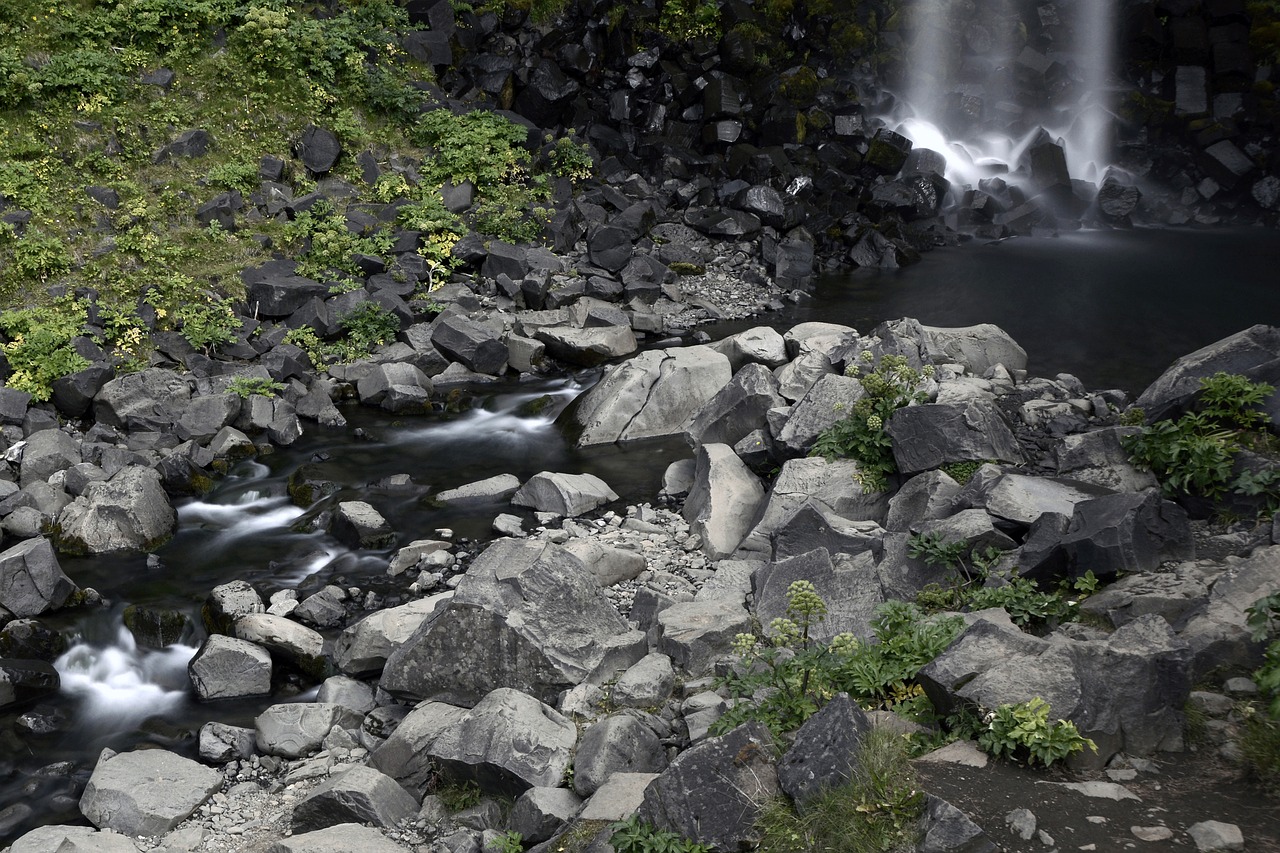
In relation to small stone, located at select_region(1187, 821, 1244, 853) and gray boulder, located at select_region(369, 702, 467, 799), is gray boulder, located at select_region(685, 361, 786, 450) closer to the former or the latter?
gray boulder, located at select_region(369, 702, 467, 799)

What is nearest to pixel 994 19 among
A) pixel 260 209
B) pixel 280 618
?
pixel 260 209

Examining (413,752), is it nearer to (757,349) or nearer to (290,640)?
(290,640)

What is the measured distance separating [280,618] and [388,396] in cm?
653

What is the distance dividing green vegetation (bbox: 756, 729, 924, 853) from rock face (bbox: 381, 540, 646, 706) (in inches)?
117

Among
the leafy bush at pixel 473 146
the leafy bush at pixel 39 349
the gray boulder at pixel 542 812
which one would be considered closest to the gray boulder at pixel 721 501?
the gray boulder at pixel 542 812

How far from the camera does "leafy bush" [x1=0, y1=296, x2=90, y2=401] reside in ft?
45.2

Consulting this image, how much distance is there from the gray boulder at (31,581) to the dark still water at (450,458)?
25 cm

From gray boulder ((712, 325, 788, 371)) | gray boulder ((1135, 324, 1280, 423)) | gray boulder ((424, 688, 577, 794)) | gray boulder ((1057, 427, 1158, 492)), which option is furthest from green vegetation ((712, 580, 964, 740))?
gray boulder ((712, 325, 788, 371))

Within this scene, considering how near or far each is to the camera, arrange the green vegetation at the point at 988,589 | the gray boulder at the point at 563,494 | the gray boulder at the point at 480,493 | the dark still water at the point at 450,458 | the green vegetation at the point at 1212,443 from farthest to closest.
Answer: the gray boulder at the point at 480,493, the gray boulder at the point at 563,494, the dark still water at the point at 450,458, the green vegetation at the point at 1212,443, the green vegetation at the point at 988,589

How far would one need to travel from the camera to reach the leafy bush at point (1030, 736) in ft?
15.6

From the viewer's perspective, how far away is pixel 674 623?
25.3 ft

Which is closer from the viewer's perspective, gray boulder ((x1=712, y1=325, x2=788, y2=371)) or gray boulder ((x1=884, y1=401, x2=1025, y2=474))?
gray boulder ((x1=884, y1=401, x2=1025, y2=474))

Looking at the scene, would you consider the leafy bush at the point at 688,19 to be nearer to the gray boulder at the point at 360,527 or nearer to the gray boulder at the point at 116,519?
the gray boulder at the point at 360,527

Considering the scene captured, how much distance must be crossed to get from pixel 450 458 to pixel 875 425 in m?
6.57
